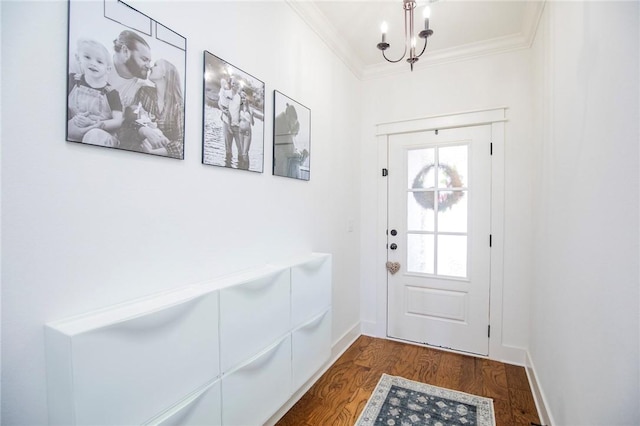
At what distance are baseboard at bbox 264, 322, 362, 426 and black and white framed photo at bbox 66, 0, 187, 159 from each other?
1.62 metres

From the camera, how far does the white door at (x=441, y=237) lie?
2.70 m

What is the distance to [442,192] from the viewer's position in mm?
2814

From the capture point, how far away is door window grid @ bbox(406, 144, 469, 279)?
9.07ft

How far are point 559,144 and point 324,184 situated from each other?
153cm

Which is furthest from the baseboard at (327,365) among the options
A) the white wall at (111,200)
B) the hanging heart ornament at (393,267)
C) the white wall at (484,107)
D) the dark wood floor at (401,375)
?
the white wall at (111,200)

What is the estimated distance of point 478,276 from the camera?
271 centimetres

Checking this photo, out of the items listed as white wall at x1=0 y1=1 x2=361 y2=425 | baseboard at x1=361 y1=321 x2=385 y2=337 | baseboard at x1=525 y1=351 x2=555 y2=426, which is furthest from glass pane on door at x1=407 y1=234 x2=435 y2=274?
white wall at x1=0 y1=1 x2=361 y2=425

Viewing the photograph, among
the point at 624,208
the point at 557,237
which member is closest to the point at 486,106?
the point at 557,237

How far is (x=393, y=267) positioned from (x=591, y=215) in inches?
75.7

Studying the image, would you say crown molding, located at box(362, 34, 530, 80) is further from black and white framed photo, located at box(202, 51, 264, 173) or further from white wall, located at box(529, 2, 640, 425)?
black and white framed photo, located at box(202, 51, 264, 173)

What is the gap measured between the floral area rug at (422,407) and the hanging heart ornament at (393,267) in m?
1.04

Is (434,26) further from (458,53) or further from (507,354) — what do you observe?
(507,354)

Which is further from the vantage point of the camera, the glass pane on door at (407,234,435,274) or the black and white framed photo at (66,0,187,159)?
the glass pane on door at (407,234,435,274)

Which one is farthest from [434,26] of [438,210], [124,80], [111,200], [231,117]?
[111,200]
